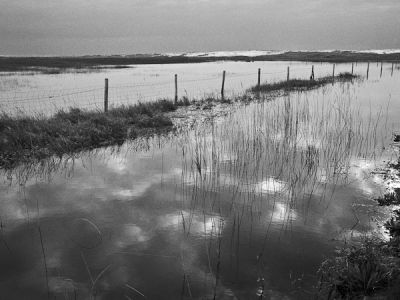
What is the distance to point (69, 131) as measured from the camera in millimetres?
12930

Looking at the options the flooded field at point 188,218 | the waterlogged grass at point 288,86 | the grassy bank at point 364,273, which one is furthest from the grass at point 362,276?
the waterlogged grass at point 288,86

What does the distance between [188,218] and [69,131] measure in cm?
794

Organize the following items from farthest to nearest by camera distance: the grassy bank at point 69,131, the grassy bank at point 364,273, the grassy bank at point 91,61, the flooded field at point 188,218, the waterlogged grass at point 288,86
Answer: the grassy bank at point 91,61 → the waterlogged grass at point 288,86 → the grassy bank at point 69,131 → the flooded field at point 188,218 → the grassy bank at point 364,273

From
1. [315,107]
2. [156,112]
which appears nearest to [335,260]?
[156,112]

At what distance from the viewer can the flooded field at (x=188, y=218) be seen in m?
4.83

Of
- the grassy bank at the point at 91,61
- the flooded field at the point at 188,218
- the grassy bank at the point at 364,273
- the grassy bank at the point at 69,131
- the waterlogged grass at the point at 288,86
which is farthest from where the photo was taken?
the grassy bank at the point at 91,61

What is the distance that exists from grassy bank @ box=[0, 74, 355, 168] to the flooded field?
89 cm

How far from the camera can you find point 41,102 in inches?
842

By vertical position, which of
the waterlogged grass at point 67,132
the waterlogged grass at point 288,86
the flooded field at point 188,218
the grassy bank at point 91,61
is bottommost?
the flooded field at point 188,218

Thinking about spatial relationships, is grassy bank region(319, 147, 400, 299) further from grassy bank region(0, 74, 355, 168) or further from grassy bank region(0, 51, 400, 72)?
grassy bank region(0, 51, 400, 72)

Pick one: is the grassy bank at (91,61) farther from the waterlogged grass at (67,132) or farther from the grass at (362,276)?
the grass at (362,276)

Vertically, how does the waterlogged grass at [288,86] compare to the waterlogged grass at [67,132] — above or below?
above

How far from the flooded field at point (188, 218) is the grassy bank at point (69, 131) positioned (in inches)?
35.2

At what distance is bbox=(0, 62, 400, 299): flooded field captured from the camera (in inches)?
190
